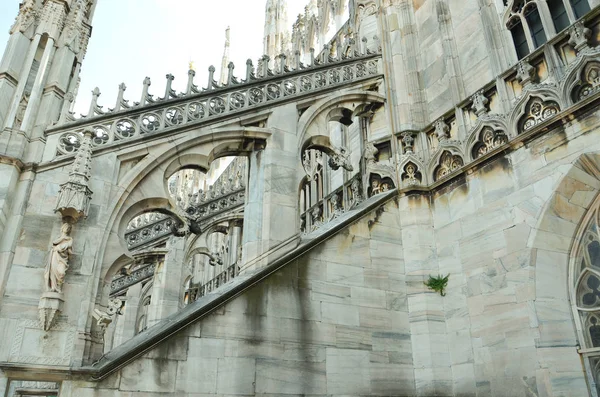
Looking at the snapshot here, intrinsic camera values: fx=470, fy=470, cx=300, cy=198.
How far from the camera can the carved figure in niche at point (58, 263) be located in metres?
5.77

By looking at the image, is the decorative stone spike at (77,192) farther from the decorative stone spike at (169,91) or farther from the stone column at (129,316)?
the stone column at (129,316)

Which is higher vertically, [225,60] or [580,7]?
[225,60]

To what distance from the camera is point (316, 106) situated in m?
8.94

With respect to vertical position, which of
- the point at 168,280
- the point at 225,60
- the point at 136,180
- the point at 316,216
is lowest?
the point at 136,180

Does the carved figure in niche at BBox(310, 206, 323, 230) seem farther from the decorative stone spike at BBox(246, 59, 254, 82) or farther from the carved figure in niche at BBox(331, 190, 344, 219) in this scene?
the decorative stone spike at BBox(246, 59, 254, 82)

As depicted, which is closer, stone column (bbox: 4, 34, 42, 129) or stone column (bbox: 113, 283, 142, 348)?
stone column (bbox: 4, 34, 42, 129)

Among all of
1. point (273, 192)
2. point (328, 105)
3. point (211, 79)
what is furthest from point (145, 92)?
point (328, 105)

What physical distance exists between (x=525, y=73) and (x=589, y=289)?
3.04 metres

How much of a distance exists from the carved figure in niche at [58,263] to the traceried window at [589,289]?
6303 millimetres

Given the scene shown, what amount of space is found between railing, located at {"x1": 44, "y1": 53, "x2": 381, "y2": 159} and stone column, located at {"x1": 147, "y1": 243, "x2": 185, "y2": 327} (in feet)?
23.9

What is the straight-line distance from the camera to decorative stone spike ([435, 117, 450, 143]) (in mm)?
7929

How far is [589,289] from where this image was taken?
18.6ft

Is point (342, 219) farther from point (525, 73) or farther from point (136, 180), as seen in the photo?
point (525, 73)

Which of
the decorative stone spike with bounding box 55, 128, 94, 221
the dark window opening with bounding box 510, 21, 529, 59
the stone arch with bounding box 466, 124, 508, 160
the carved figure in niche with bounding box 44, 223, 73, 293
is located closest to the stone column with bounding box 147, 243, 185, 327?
the decorative stone spike with bounding box 55, 128, 94, 221
